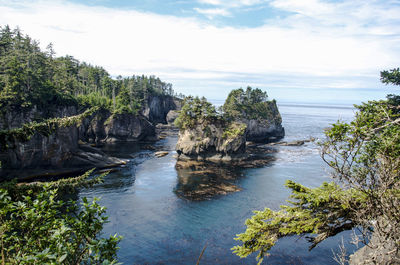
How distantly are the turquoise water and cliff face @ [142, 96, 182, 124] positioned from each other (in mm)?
71217

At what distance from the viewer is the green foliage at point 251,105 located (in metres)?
113

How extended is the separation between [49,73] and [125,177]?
5499cm

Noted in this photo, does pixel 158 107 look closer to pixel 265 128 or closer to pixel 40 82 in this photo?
pixel 265 128

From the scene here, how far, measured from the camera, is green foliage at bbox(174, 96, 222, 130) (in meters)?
77.5

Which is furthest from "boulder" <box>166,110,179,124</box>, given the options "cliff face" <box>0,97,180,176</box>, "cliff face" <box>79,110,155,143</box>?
"cliff face" <box>0,97,180,176</box>

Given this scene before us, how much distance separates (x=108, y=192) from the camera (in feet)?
156

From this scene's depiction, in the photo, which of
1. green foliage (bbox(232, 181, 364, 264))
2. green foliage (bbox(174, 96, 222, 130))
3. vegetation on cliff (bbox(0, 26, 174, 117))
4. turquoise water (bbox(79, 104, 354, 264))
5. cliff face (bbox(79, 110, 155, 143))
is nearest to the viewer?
green foliage (bbox(232, 181, 364, 264))

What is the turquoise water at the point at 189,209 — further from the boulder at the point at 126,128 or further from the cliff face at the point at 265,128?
the cliff face at the point at 265,128

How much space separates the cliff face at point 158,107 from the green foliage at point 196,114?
215 feet

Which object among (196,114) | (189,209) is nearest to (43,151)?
(189,209)

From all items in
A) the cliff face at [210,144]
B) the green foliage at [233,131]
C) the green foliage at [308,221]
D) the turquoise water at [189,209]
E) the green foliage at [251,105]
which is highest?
the green foliage at [251,105]

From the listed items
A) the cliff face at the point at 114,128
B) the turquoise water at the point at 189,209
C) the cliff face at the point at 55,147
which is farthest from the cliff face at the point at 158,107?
the turquoise water at the point at 189,209

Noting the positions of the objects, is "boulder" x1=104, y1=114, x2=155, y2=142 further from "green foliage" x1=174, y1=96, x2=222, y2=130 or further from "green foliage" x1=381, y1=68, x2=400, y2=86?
"green foliage" x1=381, y1=68, x2=400, y2=86

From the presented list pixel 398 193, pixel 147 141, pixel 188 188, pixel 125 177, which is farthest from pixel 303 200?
pixel 147 141
